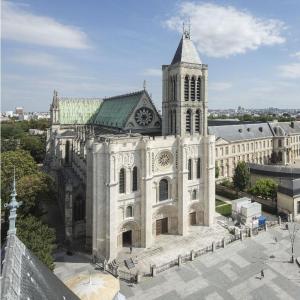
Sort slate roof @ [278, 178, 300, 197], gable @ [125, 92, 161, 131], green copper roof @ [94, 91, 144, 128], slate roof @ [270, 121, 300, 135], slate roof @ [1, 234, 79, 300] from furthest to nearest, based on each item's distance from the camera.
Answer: slate roof @ [270, 121, 300, 135] → slate roof @ [278, 178, 300, 197] → green copper roof @ [94, 91, 144, 128] → gable @ [125, 92, 161, 131] → slate roof @ [1, 234, 79, 300]

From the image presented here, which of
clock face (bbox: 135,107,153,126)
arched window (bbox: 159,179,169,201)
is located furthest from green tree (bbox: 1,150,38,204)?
arched window (bbox: 159,179,169,201)

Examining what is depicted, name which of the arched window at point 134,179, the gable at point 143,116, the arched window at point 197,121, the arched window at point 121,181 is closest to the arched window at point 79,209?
the arched window at point 121,181

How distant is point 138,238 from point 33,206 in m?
14.0

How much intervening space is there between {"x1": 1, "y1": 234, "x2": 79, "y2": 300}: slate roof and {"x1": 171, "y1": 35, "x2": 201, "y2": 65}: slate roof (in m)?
33.0

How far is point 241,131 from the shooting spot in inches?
3098

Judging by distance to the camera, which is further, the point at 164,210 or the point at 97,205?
the point at 164,210

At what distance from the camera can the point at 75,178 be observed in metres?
45.8

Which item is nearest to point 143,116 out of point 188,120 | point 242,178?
point 188,120

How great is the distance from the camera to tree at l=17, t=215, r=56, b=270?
27.2m

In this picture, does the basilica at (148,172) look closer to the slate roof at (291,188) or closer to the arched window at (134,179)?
the arched window at (134,179)

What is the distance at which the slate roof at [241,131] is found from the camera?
74375 mm

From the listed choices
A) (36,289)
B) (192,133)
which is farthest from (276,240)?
(36,289)

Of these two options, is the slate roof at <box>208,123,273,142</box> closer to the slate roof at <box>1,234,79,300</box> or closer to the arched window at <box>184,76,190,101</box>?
the arched window at <box>184,76,190,101</box>

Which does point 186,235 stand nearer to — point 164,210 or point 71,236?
point 164,210
